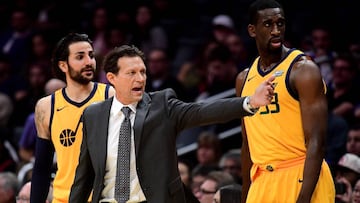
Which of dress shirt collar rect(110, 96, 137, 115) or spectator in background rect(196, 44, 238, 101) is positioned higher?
dress shirt collar rect(110, 96, 137, 115)

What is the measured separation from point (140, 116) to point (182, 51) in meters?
6.65

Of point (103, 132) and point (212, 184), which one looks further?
point (212, 184)

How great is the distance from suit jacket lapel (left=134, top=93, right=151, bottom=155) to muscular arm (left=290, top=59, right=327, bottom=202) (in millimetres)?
914

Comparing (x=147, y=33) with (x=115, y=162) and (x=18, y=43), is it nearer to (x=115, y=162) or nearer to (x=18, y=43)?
(x=18, y=43)

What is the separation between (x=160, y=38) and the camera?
39.0 feet

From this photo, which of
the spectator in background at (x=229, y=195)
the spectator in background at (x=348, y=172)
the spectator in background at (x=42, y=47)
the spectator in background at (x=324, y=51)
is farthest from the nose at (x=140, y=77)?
the spectator in background at (x=42, y=47)

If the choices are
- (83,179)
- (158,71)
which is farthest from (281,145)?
(158,71)

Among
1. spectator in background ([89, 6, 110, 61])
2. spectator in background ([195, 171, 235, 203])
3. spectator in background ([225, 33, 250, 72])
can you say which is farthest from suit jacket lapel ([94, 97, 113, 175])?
spectator in background ([89, 6, 110, 61])

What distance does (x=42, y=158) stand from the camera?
642 centimetres

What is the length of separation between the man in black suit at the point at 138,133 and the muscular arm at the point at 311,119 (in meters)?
0.62

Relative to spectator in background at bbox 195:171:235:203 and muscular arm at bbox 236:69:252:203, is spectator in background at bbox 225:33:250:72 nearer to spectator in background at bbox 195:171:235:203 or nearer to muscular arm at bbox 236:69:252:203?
spectator in background at bbox 195:171:235:203

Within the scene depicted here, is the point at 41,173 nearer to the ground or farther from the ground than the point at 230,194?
farther from the ground

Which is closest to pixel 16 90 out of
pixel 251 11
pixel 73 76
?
pixel 73 76

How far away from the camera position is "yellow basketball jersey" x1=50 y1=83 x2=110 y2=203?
6328 mm
